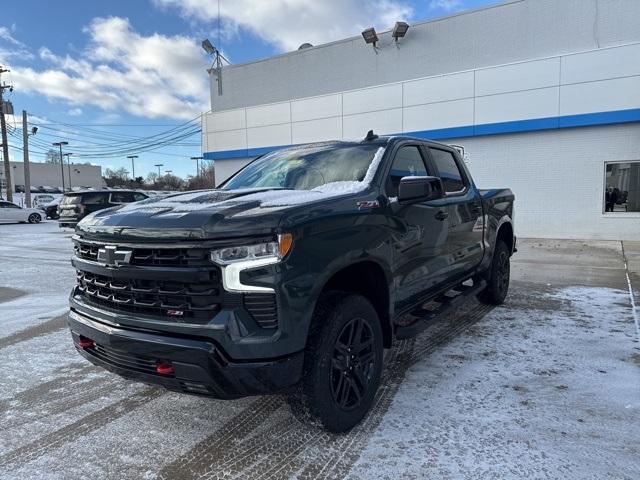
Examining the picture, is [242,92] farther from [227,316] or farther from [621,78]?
[227,316]

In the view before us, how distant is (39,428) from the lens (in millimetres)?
3211

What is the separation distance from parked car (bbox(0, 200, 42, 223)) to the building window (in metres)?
27.8

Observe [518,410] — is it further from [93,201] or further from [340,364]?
[93,201]

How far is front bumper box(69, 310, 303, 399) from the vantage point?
246cm

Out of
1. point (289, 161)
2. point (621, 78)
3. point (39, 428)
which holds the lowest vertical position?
point (39, 428)

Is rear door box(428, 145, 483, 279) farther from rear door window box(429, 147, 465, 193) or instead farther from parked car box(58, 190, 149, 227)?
parked car box(58, 190, 149, 227)

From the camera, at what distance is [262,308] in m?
2.50

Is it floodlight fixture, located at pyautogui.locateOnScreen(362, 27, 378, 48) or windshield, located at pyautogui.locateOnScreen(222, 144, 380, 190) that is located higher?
floodlight fixture, located at pyautogui.locateOnScreen(362, 27, 378, 48)

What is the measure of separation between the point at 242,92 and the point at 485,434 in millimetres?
22358

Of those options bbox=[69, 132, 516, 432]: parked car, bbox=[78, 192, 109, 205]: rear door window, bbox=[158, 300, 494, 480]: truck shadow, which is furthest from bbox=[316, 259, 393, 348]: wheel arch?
bbox=[78, 192, 109, 205]: rear door window

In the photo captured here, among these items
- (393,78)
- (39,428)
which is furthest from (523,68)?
(39,428)

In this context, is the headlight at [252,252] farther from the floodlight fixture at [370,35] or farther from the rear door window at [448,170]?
the floodlight fixture at [370,35]

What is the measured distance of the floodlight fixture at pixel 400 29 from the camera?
1745 cm

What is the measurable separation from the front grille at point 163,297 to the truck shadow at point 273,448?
91 cm
